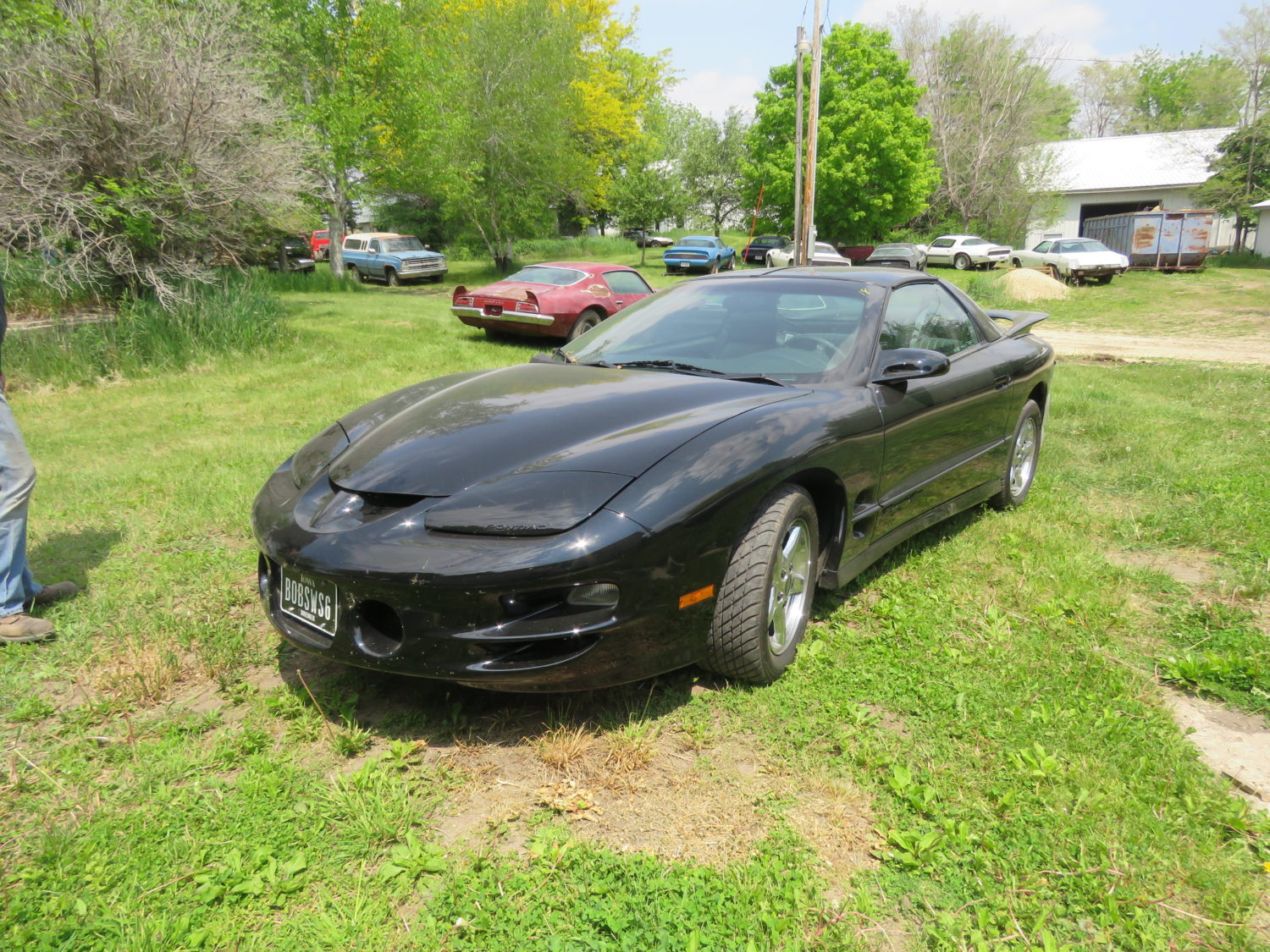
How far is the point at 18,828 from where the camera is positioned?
7.34ft

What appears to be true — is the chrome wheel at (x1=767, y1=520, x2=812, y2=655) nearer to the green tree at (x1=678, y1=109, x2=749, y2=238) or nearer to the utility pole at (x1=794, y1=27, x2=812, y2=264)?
the utility pole at (x1=794, y1=27, x2=812, y2=264)

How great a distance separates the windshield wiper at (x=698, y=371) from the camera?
3.36 meters

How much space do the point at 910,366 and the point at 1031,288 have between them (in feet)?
66.6

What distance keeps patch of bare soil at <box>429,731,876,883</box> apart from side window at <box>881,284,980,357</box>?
6.52ft

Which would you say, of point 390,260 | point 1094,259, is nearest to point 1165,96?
point 1094,259

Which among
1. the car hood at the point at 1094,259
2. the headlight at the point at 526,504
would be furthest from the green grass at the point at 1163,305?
the headlight at the point at 526,504

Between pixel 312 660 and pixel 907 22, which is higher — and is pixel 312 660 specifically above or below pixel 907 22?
below

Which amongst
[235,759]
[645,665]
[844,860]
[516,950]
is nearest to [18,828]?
[235,759]

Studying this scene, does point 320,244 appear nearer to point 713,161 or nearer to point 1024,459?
point 713,161

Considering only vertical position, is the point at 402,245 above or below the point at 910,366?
above

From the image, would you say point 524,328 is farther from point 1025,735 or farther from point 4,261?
point 1025,735

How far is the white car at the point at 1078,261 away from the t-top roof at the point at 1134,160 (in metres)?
13.7

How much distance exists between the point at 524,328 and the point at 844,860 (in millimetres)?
10102

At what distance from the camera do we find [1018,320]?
520cm
